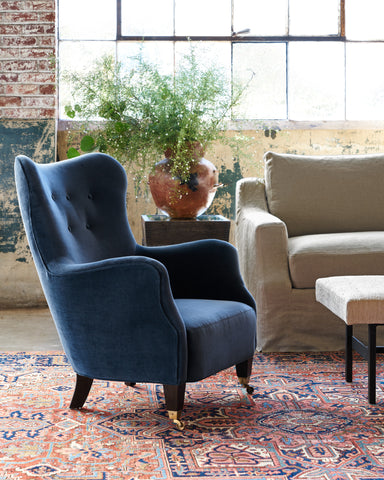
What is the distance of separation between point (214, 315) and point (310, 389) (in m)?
0.62

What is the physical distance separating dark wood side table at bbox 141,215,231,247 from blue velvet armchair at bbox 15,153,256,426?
0.70 meters

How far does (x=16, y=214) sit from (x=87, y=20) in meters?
1.48

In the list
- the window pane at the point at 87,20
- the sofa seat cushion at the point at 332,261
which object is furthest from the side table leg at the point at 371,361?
the window pane at the point at 87,20

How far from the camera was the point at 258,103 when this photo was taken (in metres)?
4.57

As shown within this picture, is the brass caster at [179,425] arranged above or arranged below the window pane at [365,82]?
below

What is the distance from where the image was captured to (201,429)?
6.94ft

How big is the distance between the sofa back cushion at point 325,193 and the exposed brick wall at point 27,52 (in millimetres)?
1620

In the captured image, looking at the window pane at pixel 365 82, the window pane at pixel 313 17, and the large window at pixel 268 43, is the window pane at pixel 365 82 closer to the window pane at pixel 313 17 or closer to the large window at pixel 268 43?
the large window at pixel 268 43

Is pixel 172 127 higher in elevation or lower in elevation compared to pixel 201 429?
higher

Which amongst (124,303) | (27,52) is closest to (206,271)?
(124,303)

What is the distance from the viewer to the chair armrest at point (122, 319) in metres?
2.05

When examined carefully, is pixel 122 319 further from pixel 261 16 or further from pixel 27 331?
pixel 261 16

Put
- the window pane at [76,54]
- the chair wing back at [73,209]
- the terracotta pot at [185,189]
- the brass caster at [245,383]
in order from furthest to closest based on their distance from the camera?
the window pane at [76,54]
the terracotta pot at [185,189]
the brass caster at [245,383]
the chair wing back at [73,209]

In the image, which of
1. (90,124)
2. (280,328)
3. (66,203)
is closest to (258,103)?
(90,124)
